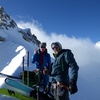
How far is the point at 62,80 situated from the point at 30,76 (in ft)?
16.7

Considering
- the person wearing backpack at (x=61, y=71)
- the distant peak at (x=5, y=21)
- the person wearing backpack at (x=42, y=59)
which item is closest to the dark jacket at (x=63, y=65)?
the person wearing backpack at (x=61, y=71)

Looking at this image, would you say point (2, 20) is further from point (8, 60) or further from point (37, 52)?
point (37, 52)

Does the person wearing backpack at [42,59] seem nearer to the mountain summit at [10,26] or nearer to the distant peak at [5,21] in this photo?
the mountain summit at [10,26]

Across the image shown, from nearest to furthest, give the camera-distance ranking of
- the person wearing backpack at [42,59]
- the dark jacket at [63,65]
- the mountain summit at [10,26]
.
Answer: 1. the dark jacket at [63,65]
2. the person wearing backpack at [42,59]
3. the mountain summit at [10,26]

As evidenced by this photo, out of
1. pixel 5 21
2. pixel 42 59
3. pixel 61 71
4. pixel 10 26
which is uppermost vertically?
pixel 5 21

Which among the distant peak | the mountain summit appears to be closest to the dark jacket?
the mountain summit

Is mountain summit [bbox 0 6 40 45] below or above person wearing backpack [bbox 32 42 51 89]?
above

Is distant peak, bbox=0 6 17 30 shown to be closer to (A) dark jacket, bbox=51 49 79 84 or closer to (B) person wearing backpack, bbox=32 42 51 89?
→ (B) person wearing backpack, bbox=32 42 51 89

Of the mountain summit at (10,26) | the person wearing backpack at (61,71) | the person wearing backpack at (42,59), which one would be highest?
the mountain summit at (10,26)

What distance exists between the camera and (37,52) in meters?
10.5

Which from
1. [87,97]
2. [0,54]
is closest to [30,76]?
[87,97]

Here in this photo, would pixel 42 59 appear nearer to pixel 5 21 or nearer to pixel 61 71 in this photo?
pixel 61 71

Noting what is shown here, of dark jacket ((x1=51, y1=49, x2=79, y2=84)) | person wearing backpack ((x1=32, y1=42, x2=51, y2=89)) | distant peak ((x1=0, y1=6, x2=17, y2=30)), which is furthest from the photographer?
distant peak ((x1=0, y1=6, x2=17, y2=30))

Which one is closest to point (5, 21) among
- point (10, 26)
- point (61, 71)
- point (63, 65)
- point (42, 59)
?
point (10, 26)
